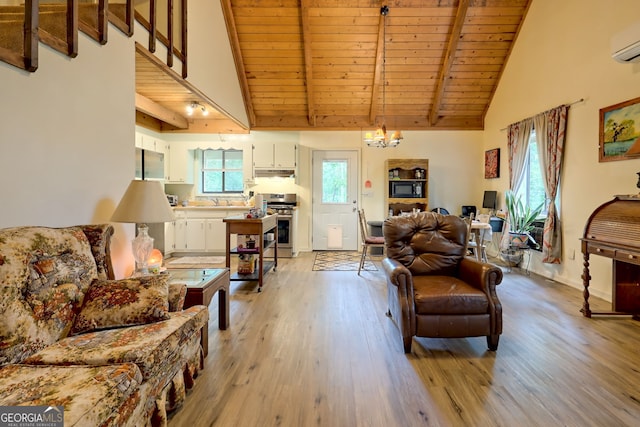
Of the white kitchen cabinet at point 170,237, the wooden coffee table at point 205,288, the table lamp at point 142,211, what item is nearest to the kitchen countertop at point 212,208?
the white kitchen cabinet at point 170,237

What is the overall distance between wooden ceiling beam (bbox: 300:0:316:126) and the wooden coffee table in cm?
411

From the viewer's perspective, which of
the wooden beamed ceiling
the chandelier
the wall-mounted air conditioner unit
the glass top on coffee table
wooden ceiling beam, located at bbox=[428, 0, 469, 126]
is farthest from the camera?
the wooden beamed ceiling

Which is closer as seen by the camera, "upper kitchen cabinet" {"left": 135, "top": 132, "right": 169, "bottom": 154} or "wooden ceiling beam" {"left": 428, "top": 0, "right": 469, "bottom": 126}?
"wooden ceiling beam" {"left": 428, "top": 0, "right": 469, "bottom": 126}

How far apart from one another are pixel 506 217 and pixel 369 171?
8.89 ft

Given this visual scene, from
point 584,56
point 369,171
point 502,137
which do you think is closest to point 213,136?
point 369,171

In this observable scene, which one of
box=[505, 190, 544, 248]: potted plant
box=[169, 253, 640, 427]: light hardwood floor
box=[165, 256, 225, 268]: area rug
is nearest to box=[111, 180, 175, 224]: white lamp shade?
box=[169, 253, 640, 427]: light hardwood floor

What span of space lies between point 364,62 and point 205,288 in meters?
4.99

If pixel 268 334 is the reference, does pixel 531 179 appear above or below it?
above

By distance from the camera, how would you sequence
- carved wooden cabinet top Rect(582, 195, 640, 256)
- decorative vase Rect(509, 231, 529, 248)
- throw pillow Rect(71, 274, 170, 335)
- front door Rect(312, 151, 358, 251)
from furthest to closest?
front door Rect(312, 151, 358, 251) < decorative vase Rect(509, 231, 529, 248) < carved wooden cabinet top Rect(582, 195, 640, 256) < throw pillow Rect(71, 274, 170, 335)

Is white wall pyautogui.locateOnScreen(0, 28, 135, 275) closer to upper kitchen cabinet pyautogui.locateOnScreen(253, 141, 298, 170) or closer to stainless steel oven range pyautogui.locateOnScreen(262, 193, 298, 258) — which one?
stainless steel oven range pyautogui.locateOnScreen(262, 193, 298, 258)

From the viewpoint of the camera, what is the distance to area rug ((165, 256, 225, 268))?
18.4 ft

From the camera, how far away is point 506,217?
5.23 meters

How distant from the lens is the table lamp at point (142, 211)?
2328mm

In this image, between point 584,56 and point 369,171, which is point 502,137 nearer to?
point 584,56
